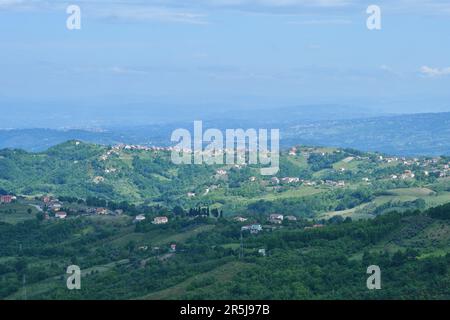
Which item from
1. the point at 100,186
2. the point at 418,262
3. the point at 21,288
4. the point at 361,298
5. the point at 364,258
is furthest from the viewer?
the point at 100,186

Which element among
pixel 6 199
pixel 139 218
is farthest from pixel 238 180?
pixel 139 218

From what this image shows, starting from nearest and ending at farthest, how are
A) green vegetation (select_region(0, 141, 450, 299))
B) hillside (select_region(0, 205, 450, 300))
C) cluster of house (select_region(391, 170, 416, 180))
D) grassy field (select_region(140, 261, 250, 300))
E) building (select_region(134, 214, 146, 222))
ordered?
1. hillside (select_region(0, 205, 450, 300))
2. green vegetation (select_region(0, 141, 450, 299))
3. grassy field (select_region(140, 261, 250, 300))
4. building (select_region(134, 214, 146, 222))
5. cluster of house (select_region(391, 170, 416, 180))

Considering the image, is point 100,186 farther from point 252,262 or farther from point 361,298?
point 361,298

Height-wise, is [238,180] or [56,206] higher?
[56,206]

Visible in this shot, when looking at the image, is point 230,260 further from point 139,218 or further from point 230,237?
point 139,218

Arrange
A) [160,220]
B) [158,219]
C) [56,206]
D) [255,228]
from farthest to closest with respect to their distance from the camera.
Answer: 1. [56,206]
2. [158,219]
3. [160,220]
4. [255,228]


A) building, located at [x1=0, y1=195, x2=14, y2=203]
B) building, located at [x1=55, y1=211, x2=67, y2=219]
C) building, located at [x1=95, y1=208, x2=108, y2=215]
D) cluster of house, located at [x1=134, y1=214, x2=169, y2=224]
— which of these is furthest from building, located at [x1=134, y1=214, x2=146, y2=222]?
building, located at [x1=0, y1=195, x2=14, y2=203]

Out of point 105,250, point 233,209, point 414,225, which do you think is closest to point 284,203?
point 233,209

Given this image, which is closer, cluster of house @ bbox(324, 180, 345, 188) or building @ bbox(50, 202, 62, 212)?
building @ bbox(50, 202, 62, 212)

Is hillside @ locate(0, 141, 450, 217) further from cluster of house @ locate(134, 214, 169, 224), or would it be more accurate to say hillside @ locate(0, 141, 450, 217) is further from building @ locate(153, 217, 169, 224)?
building @ locate(153, 217, 169, 224)

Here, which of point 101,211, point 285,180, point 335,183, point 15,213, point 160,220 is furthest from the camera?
point 285,180

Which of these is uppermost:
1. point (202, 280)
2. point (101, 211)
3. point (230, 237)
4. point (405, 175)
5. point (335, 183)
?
point (202, 280)
